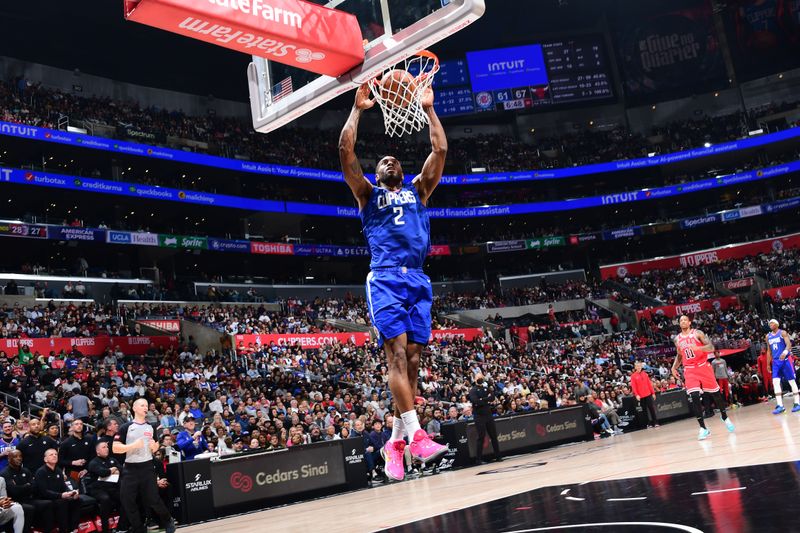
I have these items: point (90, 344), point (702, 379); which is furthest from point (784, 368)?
point (90, 344)

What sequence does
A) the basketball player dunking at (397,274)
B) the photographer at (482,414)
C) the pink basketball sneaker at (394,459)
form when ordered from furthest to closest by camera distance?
the photographer at (482,414) → the pink basketball sneaker at (394,459) → the basketball player dunking at (397,274)

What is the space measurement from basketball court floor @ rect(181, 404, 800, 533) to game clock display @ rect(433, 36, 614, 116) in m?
36.6

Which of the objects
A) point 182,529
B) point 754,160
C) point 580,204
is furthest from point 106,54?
point 754,160

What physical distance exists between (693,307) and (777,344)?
24219mm

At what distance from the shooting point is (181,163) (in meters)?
32.6

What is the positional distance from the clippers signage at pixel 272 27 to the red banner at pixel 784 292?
34575 millimetres

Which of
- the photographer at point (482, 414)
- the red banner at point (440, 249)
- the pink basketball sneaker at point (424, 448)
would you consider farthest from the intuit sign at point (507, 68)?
the pink basketball sneaker at point (424, 448)

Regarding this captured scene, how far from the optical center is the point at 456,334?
30578mm

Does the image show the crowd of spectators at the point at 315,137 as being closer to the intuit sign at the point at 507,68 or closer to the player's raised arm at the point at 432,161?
the intuit sign at the point at 507,68

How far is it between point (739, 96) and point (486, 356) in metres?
30.9

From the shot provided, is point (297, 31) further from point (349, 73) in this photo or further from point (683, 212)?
point (683, 212)

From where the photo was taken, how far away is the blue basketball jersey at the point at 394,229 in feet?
15.4

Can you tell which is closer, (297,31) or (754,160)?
(297,31)

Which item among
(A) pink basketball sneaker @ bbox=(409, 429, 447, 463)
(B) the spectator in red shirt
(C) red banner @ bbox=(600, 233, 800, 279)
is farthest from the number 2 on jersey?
(C) red banner @ bbox=(600, 233, 800, 279)
